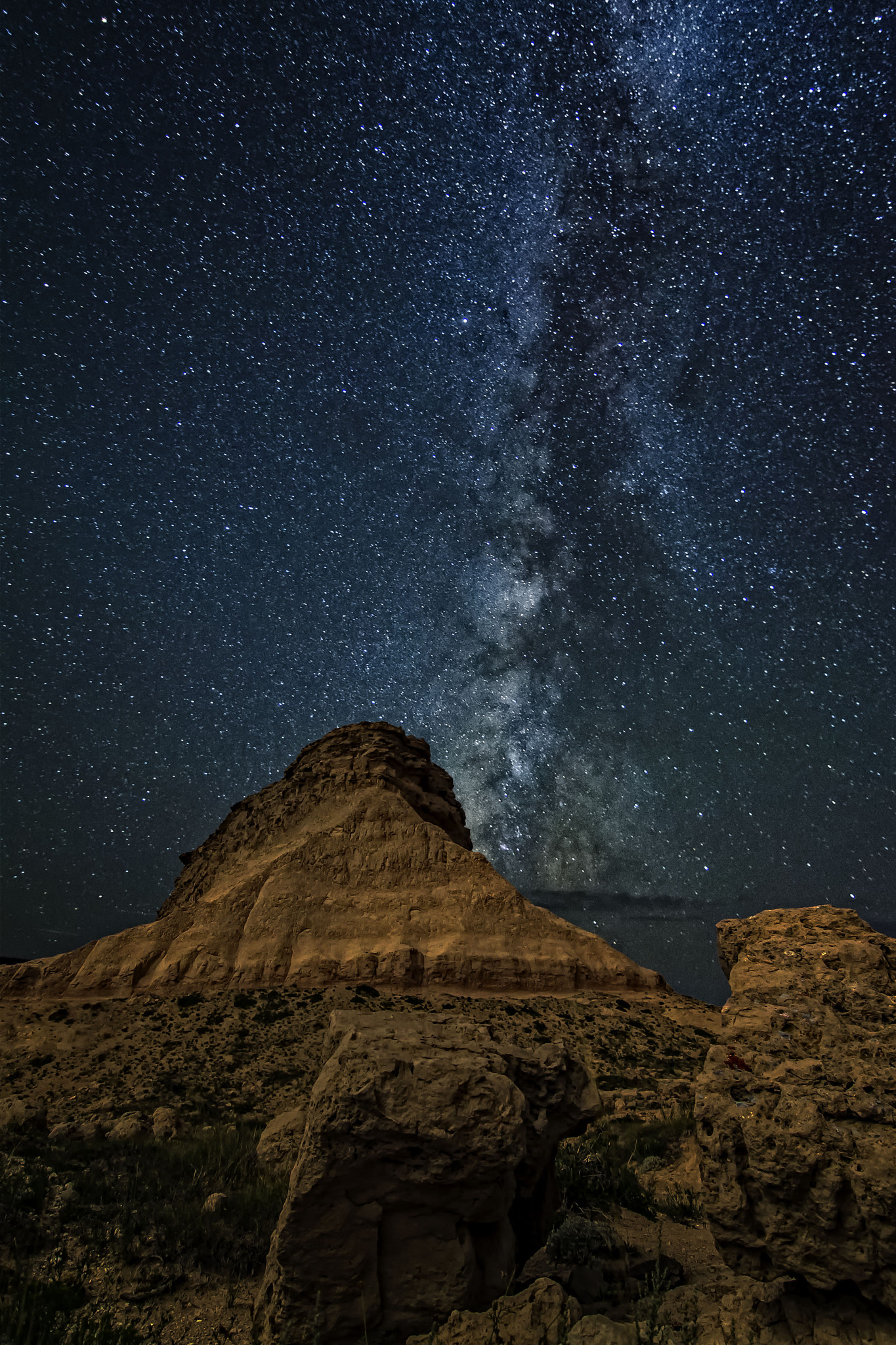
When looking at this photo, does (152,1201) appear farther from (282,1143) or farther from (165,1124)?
(165,1124)

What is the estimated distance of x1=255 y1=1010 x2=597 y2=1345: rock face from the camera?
5.33 meters

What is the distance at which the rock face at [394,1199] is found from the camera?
5.33 m

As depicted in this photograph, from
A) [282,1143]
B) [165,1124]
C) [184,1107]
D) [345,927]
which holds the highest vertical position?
[345,927]

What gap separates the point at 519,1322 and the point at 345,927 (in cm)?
3750

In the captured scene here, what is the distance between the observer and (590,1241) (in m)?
6.68

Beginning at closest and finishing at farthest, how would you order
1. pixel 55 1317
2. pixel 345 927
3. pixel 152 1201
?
1. pixel 55 1317
2. pixel 152 1201
3. pixel 345 927

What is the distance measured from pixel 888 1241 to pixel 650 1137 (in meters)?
11.3

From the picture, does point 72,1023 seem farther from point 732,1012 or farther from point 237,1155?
point 732,1012

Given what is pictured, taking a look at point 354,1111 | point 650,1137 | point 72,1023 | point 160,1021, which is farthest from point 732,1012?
point 72,1023

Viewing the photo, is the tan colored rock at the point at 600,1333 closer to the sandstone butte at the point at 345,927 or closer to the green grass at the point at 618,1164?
the green grass at the point at 618,1164

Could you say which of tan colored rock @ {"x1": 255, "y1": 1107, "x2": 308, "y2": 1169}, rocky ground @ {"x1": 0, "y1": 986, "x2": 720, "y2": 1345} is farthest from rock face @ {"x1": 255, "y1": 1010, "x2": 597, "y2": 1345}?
tan colored rock @ {"x1": 255, "y1": 1107, "x2": 308, "y2": 1169}

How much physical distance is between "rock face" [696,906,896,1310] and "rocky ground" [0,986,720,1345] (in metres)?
4.59

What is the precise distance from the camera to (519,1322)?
479 cm

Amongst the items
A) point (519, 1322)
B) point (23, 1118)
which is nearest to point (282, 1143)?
point (519, 1322)
